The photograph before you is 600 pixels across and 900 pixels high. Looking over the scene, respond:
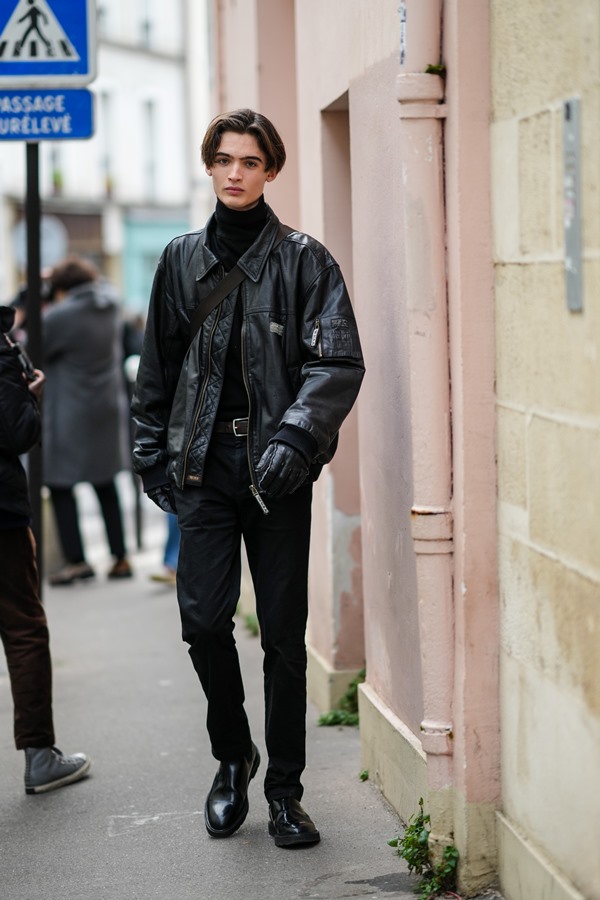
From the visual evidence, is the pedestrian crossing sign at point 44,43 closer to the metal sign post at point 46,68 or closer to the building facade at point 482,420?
the metal sign post at point 46,68

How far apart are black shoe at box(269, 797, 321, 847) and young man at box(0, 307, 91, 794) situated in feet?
3.57

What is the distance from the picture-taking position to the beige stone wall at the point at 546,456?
3225 millimetres

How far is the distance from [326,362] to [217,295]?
42 cm

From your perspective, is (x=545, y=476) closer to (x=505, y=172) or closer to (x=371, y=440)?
(x=505, y=172)

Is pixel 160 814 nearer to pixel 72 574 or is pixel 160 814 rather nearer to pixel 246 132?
pixel 246 132

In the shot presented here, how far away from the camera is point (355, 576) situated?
6.08m

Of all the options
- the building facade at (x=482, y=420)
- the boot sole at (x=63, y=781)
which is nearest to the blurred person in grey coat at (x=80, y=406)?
the boot sole at (x=63, y=781)

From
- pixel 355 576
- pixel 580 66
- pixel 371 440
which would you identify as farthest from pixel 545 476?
pixel 355 576

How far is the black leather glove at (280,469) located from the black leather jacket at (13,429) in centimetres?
120

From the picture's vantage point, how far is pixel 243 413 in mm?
4465

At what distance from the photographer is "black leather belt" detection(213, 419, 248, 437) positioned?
443 centimetres

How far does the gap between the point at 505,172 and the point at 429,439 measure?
0.77m

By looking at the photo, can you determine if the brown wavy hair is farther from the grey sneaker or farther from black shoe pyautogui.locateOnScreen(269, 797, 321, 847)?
the grey sneaker

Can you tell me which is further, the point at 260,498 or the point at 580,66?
the point at 260,498
